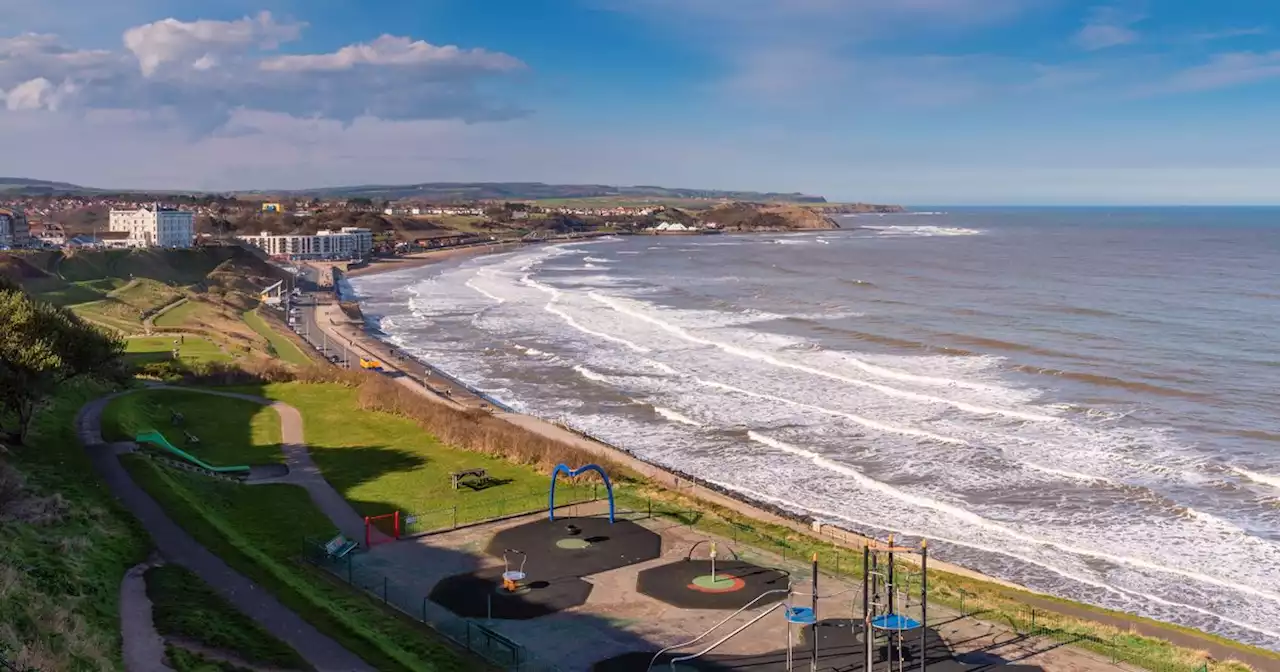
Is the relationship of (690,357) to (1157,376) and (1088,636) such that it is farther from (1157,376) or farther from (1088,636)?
(1088,636)

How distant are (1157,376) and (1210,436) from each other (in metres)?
12.5

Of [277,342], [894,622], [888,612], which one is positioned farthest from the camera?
[277,342]

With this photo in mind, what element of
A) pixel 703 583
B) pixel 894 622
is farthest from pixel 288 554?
pixel 894 622

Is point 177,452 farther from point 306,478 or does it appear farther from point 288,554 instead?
point 288,554

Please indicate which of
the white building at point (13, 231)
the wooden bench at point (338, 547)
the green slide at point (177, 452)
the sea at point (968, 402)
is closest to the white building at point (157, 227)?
the white building at point (13, 231)

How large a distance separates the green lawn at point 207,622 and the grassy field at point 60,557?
0.84m

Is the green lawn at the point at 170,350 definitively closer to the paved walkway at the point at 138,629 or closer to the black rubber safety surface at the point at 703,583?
the paved walkway at the point at 138,629

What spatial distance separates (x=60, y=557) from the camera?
69.2 ft

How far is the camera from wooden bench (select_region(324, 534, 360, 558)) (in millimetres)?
26281

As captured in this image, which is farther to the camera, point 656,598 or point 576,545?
point 576,545

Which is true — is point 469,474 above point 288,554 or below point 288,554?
above

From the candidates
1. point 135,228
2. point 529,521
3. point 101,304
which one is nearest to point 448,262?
point 135,228

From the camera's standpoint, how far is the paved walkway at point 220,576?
753 inches

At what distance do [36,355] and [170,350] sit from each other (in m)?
27.4
